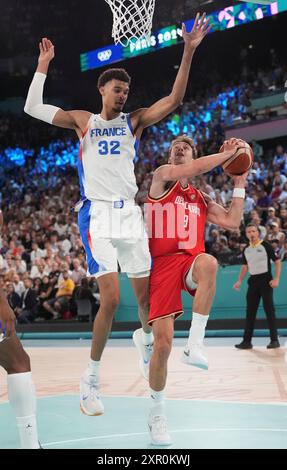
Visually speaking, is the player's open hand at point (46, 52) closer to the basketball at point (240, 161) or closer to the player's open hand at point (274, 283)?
the basketball at point (240, 161)

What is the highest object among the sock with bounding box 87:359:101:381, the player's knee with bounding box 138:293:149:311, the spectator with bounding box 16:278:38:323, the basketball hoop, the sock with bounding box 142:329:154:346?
the basketball hoop

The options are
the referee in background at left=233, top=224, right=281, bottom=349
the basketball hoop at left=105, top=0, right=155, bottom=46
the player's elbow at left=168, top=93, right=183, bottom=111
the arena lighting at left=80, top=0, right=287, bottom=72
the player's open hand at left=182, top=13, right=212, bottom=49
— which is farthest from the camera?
the arena lighting at left=80, top=0, right=287, bottom=72

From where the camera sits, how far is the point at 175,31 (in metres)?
20.9

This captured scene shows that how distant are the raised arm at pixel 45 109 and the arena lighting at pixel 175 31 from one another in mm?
12221

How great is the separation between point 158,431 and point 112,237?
1444 mm

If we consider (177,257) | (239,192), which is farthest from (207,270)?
(239,192)

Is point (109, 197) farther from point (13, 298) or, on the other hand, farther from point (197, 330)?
point (13, 298)

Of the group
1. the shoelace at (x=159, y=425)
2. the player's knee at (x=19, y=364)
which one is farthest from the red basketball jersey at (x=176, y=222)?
the player's knee at (x=19, y=364)

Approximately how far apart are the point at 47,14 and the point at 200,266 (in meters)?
22.5

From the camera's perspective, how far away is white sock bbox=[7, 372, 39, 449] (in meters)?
3.94

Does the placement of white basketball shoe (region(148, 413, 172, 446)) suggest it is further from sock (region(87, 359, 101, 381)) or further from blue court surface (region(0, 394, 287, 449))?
sock (region(87, 359, 101, 381))

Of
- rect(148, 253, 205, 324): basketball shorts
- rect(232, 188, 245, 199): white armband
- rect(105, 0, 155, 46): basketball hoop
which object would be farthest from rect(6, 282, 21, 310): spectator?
rect(232, 188, 245, 199): white armband

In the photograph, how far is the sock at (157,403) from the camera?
4805 mm
